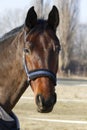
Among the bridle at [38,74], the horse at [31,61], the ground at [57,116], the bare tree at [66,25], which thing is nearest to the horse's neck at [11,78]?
the horse at [31,61]

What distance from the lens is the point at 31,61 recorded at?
2.58 meters

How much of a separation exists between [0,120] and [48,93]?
1.56 ft

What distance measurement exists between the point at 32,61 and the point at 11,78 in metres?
0.28

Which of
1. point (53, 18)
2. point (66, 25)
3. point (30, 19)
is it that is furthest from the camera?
point (66, 25)

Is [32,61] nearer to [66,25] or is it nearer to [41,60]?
[41,60]

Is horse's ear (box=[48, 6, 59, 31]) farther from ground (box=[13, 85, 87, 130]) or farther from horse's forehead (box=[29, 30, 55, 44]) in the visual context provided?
ground (box=[13, 85, 87, 130])

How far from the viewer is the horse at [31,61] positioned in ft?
8.16

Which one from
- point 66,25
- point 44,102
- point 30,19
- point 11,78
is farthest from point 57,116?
point 66,25

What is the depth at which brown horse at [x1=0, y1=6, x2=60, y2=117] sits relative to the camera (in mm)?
2488

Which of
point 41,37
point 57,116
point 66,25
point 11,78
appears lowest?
point 66,25

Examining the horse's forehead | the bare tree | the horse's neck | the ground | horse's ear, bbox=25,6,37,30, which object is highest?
horse's ear, bbox=25,6,37,30

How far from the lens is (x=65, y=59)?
1375 inches

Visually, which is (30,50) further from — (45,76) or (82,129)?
(82,129)

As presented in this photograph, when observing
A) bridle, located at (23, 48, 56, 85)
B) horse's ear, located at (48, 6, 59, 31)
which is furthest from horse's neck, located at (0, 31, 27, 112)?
horse's ear, located at (48, 6, 59, 31)
